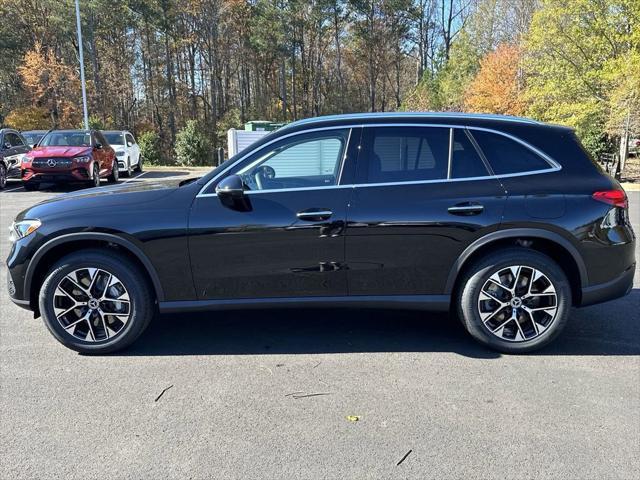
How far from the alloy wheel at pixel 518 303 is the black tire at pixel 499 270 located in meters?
0.02

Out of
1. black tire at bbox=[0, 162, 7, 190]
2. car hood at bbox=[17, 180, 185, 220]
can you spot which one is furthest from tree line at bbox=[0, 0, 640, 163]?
car hood at bbox=[17, 180, 185, 220]

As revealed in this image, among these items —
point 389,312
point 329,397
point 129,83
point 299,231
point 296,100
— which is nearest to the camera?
point 329,397

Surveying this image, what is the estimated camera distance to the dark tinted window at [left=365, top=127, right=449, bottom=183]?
3.90 m

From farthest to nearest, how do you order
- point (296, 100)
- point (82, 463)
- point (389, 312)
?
point (296, 100) → point (389, 312) → point (82, 463)

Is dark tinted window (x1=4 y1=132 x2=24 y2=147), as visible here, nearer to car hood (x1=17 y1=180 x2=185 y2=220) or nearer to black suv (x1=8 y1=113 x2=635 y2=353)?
car hood (x1=17 y1=180 x2=185 y2=220)

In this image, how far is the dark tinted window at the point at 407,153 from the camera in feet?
12.8

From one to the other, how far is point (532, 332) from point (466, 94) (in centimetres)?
3499

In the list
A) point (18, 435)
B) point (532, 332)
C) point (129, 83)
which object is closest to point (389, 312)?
point (532, 332)

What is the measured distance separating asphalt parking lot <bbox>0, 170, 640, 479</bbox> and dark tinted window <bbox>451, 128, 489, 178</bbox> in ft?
4.38

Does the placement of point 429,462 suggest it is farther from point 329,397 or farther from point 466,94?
point 466,94

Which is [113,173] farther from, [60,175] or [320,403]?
[320,403]

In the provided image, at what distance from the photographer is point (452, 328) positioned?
4535mm

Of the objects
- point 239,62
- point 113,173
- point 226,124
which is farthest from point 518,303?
point 239,62

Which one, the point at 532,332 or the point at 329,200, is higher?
the point at 329,200
